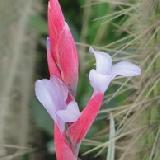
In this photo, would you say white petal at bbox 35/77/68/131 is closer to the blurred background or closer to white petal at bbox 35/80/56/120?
white petal at bbox 35/80/56/120

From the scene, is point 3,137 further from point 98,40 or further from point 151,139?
point 151,139

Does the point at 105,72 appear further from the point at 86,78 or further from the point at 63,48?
the point at 86,78

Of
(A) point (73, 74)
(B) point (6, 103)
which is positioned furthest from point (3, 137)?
(A) point (73, 74)

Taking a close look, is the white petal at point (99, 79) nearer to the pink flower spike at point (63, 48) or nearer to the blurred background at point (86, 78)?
the pink flower spike at point (63, 48)

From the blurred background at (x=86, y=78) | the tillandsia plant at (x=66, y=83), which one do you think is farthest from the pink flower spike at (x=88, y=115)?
the blurred background at (x=86, y=78)

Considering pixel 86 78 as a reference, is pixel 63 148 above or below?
above

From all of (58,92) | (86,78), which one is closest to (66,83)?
(58,92)

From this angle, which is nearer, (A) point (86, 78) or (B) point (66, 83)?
(B) point (66, 83)
